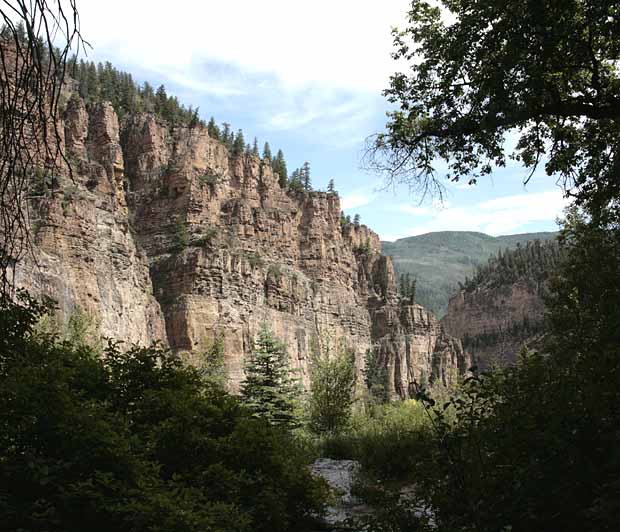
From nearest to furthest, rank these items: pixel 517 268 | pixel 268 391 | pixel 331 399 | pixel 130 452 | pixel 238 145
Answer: pixel 130 452 < pixel 268 391 < pixel 331 399 < pixel 238 145 < pixel 517 268

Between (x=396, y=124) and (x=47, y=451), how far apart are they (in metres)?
8.22

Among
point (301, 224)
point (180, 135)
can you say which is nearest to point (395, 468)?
point (180, 135)

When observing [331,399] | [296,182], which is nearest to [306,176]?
[296,182]

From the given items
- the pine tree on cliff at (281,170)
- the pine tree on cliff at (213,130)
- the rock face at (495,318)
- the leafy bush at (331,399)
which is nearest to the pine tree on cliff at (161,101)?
the pine tree on cliff at (213,130)

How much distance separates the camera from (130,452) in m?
8.15

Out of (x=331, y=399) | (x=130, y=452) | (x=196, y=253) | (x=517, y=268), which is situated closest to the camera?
(x=130, y=452)

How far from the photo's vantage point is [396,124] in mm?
12102

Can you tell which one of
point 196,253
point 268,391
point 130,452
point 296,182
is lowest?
point 268,391

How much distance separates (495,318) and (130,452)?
16643 cm

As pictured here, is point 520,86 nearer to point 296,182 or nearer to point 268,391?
point 268,391

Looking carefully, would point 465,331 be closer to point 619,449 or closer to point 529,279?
point 529,279

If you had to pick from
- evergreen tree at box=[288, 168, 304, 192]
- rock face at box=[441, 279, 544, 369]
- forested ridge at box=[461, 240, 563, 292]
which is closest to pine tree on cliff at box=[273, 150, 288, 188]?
evergreen tree at box=[288, 168, 304, 192]

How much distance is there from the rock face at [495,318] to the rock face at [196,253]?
43.9m

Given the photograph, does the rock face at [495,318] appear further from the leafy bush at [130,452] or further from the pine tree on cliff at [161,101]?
the leafy bush at [130,452]
